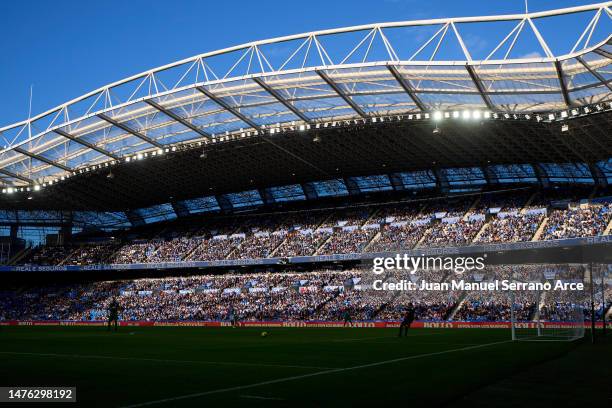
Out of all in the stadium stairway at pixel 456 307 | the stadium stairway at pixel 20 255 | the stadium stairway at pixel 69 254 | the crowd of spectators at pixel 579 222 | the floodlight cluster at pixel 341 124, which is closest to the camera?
A: the floodlight cluster at pixel 341 124

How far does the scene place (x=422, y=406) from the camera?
1005 cm

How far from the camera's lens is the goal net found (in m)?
30.5

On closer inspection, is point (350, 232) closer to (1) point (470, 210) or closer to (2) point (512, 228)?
(1) point (470, 210)

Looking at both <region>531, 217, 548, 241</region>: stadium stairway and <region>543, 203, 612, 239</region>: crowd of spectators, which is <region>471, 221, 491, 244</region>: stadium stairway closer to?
<region>531, 217, 548, 241</region>: stadium stairway

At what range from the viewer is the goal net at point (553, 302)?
30.5m

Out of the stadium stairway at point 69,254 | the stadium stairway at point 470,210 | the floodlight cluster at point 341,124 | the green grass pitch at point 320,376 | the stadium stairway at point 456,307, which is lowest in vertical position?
the stadium stairway at point 456,307

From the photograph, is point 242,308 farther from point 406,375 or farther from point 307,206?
point 406,375

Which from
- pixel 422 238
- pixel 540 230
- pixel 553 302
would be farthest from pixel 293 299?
pixel 553 302

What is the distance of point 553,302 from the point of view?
127 ft

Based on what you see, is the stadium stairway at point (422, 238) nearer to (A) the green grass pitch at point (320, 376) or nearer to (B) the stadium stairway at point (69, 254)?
(A) the green grass pitch at point (320, 376)

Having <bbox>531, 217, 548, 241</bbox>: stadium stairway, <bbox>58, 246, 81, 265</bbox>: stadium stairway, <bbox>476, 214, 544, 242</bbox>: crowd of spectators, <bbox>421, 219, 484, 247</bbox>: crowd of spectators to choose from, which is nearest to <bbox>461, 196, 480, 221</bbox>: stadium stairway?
<bbox>421, 219, 484, 247</bbox>: crowd of spectators

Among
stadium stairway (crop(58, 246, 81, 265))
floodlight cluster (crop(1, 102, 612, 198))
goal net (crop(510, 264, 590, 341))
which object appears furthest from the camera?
stadium stairway (crop(58, 246, 81, 265))

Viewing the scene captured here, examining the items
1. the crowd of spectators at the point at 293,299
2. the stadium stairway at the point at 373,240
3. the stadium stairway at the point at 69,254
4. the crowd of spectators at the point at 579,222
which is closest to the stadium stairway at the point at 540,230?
the crowd of spectators at the point at 579,222

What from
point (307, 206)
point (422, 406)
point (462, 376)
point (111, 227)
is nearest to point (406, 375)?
point (462, 376)
